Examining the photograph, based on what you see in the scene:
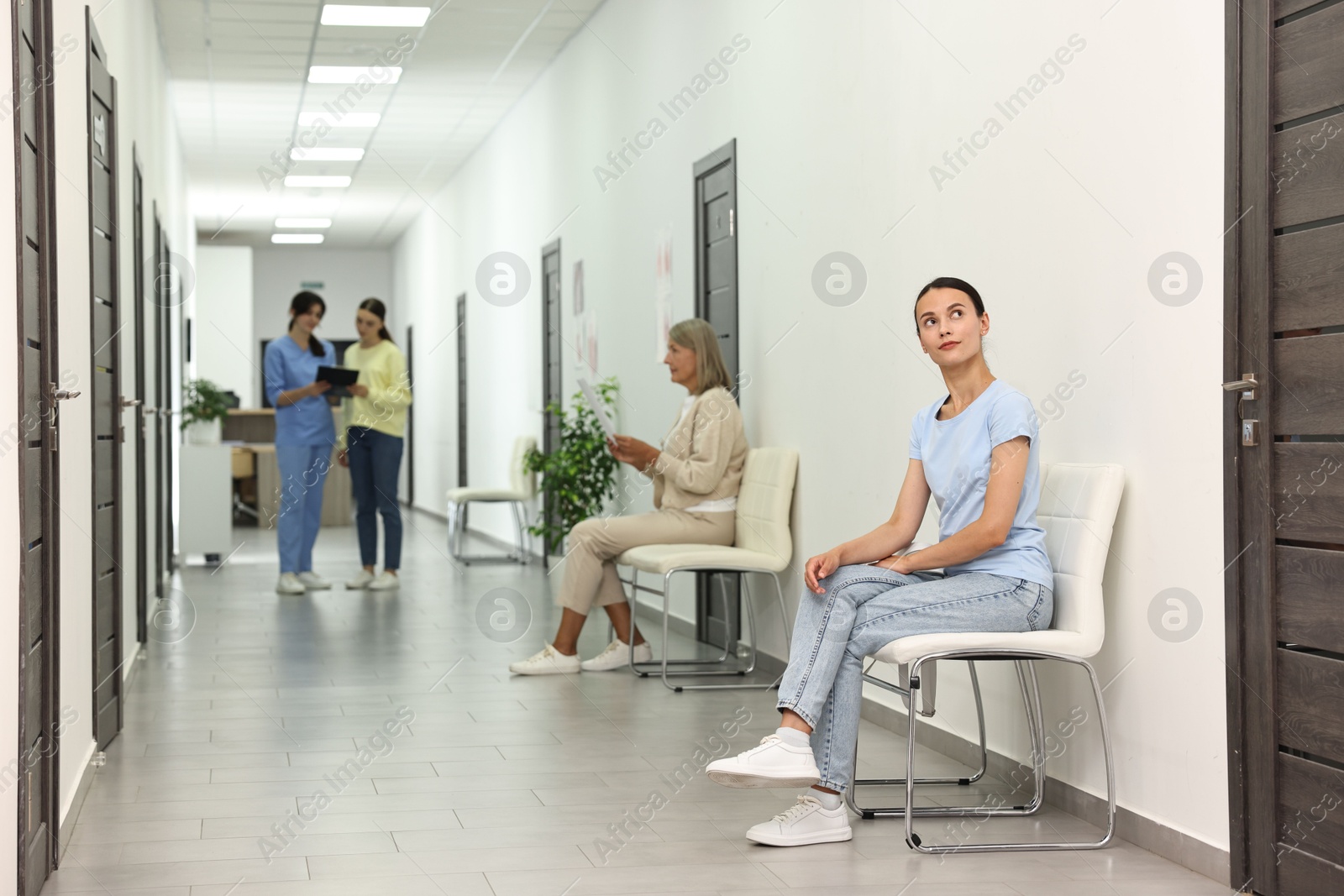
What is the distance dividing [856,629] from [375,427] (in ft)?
16.2

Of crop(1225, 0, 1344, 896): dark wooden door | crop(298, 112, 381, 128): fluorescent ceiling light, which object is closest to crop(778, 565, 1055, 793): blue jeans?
crop(1225, 0, 1344, 896): dark wooden door

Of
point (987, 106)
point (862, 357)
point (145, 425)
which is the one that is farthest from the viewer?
point (145, 425)

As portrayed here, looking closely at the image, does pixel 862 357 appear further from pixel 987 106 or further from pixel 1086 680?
pixel 1086 680

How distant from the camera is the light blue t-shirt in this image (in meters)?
2.80

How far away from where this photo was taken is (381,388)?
23.9 ft

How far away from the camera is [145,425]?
5332 millimetres

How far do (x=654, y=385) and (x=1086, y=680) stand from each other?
3.68 m

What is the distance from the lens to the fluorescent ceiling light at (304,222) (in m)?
14.7

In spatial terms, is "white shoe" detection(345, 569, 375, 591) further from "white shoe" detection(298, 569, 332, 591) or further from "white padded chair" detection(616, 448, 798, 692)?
"white padded chair" detection(616, 448, 798, 692)

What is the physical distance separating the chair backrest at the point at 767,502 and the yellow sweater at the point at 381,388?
281 cm

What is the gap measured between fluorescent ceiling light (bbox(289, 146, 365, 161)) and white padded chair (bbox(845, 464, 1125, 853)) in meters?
8.99

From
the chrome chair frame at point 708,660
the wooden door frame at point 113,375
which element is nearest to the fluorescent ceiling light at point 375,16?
the wooden door frame at point 113,375

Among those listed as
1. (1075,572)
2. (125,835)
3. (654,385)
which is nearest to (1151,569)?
(1075,572)

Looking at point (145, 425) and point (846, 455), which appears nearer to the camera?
point (846, 455)
